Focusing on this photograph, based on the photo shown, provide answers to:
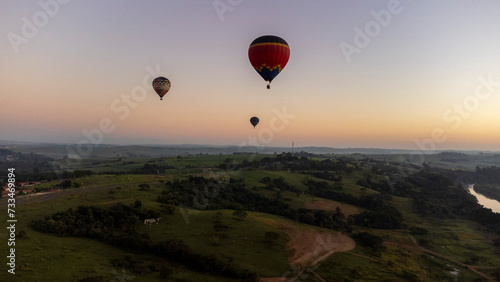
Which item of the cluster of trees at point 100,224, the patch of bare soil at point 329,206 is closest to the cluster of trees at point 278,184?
the patch of bare soil at point 329,206

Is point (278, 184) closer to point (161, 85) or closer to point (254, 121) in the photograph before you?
point (254, 121)

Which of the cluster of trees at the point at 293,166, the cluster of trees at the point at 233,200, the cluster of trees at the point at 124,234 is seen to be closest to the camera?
the cluster of trees at the point at 124,234

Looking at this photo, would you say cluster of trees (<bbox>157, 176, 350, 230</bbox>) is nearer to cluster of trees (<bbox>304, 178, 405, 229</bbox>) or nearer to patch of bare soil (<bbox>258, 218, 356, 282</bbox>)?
patch of bare soil (<bbox>258, 218, 356, 282</bbox>)

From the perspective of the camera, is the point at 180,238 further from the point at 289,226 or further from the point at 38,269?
the point at 289,226

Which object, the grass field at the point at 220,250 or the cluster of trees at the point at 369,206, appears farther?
the cluster of trees at the point at 369,206

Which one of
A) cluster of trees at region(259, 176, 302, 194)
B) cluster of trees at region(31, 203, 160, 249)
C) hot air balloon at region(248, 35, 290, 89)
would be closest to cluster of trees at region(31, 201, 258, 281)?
cluster of trees at region(31, 203, 160, 249)

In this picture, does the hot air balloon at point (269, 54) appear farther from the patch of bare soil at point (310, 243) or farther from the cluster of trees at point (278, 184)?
the cluster of trees at point (278, 184)

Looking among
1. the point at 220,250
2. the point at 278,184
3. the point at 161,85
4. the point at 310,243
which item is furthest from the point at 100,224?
the point at 278,184

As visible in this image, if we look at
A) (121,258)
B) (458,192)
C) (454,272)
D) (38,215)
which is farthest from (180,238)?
(458,192)
